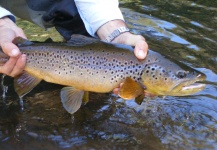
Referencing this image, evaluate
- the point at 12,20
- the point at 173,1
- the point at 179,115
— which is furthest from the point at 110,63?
the point at 173,1

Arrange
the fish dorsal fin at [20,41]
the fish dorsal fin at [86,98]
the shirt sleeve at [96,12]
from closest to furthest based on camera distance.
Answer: the fish dorsal fin at [20,41]
the fish dorsal fin at [86,98]
the shirt sleeve at [96,12]

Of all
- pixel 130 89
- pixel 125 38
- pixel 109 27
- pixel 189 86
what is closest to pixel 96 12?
pixel 109 27

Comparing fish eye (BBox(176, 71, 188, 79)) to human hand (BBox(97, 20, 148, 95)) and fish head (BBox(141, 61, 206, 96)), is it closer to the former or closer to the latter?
fish head (BBox(141, 61, 206, 96))

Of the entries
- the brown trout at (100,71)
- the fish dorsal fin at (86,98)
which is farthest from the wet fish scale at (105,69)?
the fish dorsal fin at (86,98)

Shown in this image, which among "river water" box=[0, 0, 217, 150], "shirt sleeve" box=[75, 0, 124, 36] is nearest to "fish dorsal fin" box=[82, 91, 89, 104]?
"river water" box=[0, 0, 217, 150]

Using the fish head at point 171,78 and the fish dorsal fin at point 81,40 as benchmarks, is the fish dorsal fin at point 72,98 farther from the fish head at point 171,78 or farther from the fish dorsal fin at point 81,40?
Result: the fish head at point 171,78

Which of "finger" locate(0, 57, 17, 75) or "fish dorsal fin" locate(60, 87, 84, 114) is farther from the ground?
"finger" locate(0, 57, 17, 75)

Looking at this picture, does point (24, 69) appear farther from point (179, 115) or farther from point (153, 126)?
point (179, 115)
